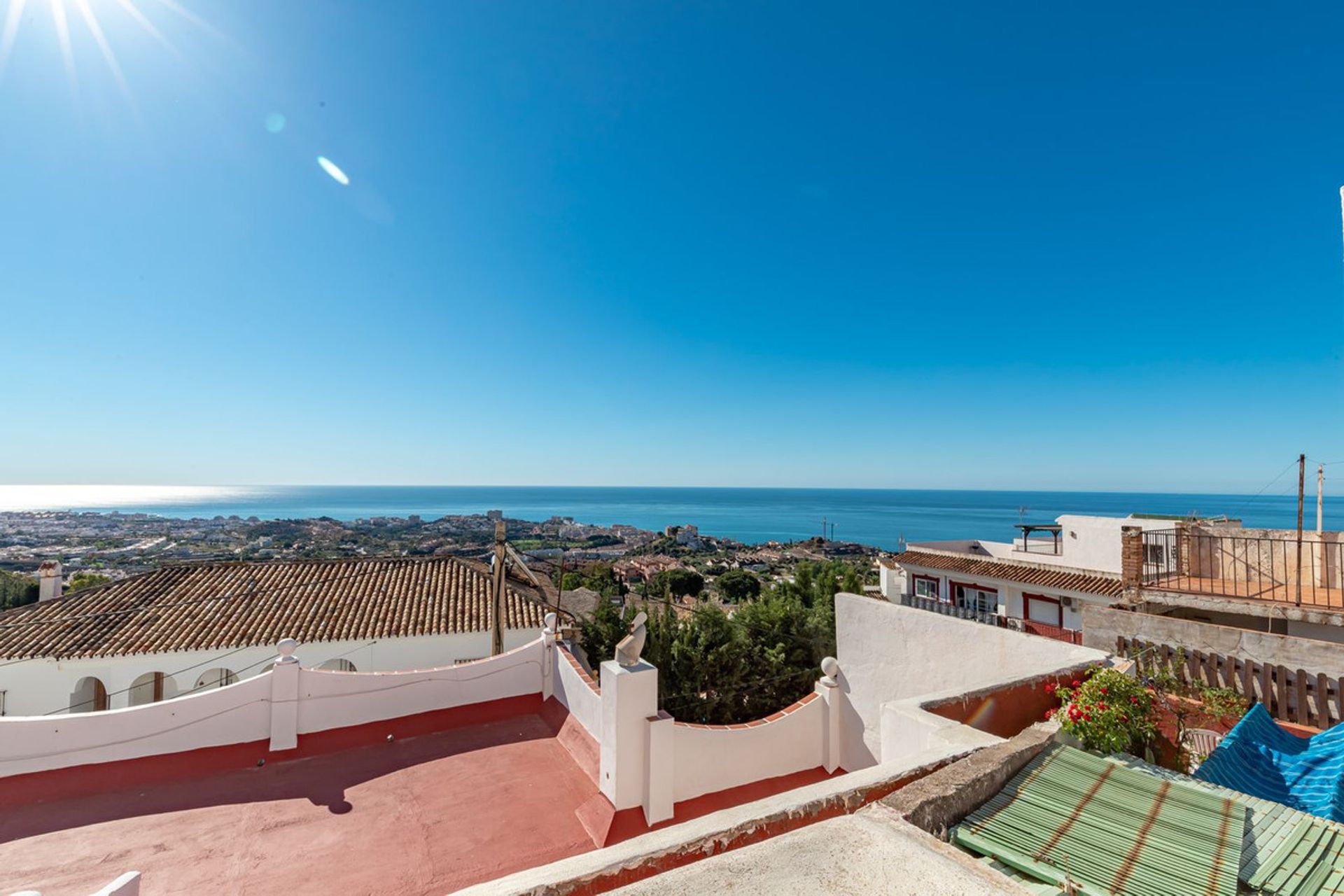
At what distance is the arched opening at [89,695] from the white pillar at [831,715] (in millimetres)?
12711

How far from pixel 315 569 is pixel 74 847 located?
11267 millimetres

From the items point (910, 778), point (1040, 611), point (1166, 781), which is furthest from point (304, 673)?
point (1040, 611)

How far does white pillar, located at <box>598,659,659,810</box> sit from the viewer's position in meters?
5.36

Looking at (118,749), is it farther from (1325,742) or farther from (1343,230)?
(1343,230)

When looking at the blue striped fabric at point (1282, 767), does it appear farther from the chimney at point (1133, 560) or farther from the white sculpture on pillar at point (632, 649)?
the chimney at point (1133, 560)

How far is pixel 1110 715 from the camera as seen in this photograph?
3.34 m

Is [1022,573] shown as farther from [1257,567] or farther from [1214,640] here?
[1214,640]

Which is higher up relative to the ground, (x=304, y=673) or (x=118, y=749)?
(x=304, y=673)

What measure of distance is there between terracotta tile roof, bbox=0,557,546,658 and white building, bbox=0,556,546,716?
0.03 meters

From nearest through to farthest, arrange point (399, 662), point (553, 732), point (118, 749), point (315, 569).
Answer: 1. point (118, 749)
2. point (553, 732)
3. point (399, 662)
4. point (315, 569)

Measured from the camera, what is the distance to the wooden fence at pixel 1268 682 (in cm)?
429

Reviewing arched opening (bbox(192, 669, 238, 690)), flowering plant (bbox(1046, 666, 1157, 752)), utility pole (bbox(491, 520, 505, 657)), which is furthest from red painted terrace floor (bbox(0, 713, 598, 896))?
arched opening (bbox(192, 669, 238, 690))

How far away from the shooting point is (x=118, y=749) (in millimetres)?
5789

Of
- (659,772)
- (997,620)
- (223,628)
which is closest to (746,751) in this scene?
(659,772)
